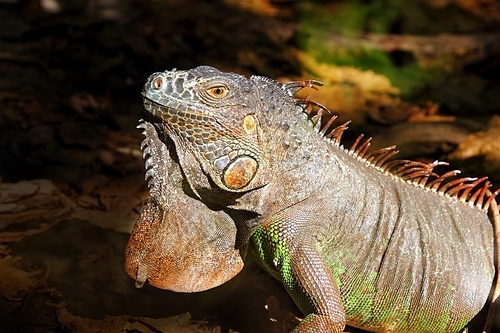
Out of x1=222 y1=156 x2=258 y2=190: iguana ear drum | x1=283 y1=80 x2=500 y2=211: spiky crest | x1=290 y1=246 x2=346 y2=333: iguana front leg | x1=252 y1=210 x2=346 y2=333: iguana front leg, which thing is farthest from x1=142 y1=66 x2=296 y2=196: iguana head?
x1=283 y1=80 x2=500 y2=211: spiky crest

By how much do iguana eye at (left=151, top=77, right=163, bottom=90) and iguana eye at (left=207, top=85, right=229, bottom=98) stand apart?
0.25 meters

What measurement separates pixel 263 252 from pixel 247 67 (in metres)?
3.83

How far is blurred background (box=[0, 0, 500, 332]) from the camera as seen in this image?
4.06 meters

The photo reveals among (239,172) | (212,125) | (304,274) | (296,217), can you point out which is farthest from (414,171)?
(212,125)

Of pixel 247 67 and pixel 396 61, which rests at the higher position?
pixel 396 61

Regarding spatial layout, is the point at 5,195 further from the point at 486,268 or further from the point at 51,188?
the point at 486,268

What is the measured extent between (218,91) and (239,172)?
0.44 meters

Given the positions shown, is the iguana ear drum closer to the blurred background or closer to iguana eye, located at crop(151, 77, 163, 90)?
iguana eye, located at crop(151, 77, 163, 90)

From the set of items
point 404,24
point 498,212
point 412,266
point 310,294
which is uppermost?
point 404,24

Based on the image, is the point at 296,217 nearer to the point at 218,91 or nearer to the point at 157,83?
the point at 218,91

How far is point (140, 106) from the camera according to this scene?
605 centimetres

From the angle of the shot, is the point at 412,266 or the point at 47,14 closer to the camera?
the point at 412,266

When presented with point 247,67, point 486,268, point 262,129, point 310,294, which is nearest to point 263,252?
point 310,294

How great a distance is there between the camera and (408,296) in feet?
11.7
